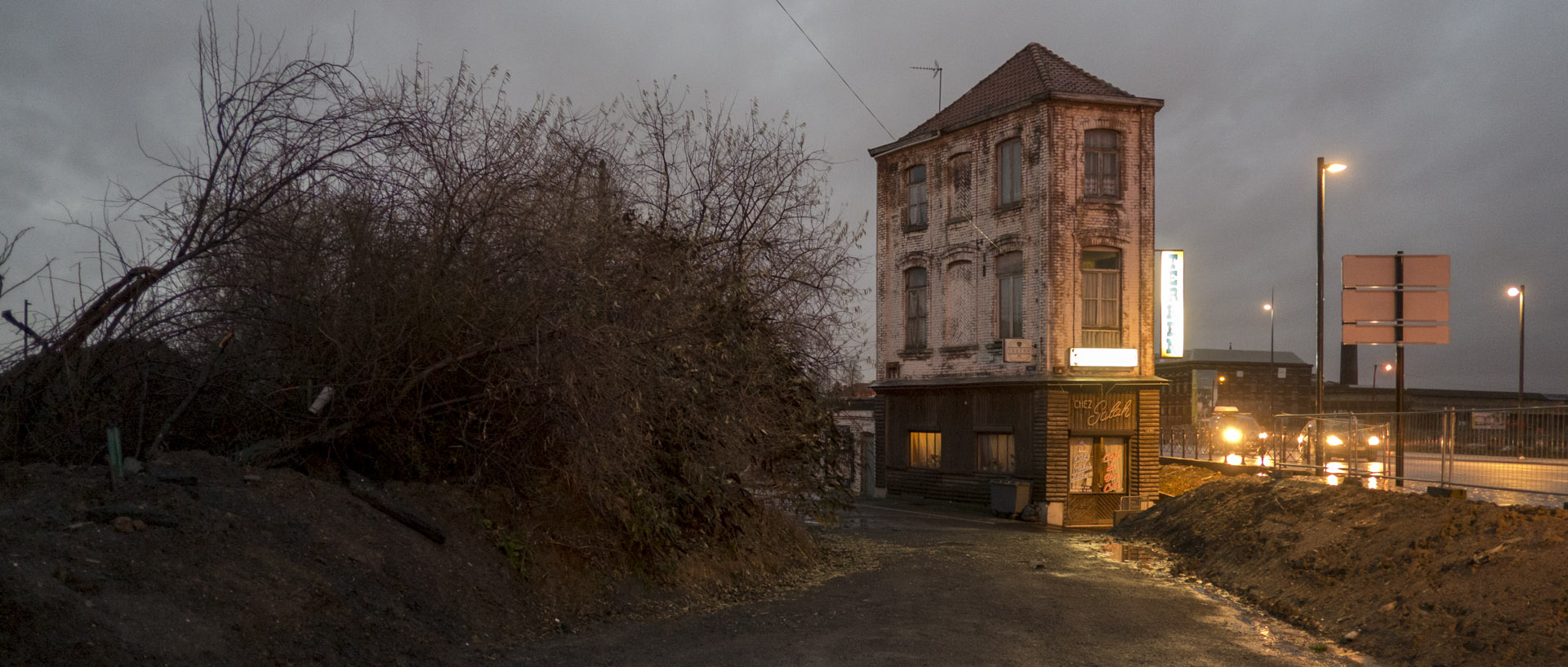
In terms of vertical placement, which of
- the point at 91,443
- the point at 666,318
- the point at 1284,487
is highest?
the point at 666,318

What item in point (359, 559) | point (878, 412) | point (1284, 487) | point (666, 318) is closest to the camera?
point (359, 559)

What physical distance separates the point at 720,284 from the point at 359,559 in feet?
19.3

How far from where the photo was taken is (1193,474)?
2973 cm

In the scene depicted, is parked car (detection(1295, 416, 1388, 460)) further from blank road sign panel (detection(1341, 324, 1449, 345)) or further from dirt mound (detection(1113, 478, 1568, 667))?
dirt mound (detection(1113, 478, 1568, 667))

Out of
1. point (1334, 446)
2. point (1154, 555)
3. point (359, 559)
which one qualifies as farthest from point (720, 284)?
point (1334, 446)

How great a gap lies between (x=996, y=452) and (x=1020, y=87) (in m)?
10.0

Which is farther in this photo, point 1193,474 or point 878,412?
point 878,412

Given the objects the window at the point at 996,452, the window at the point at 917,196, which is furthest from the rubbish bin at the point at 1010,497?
the window at the point at 917,196

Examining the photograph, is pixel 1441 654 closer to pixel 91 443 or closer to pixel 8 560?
pixel 8 560

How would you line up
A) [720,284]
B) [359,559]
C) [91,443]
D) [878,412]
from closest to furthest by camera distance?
[359,559] → [91,443] → [720,284] → [878,412]

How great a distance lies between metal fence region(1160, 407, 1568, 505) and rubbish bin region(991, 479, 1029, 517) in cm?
847

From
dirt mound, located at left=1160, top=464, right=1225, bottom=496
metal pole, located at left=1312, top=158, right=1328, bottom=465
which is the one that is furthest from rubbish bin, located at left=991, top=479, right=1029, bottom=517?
metal pole, located at left=1312, top=158, right=1328, bottom=465

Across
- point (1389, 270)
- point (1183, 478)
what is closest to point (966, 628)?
point (1389, 270)

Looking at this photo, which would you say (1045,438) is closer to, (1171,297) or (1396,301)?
(1171,297)
